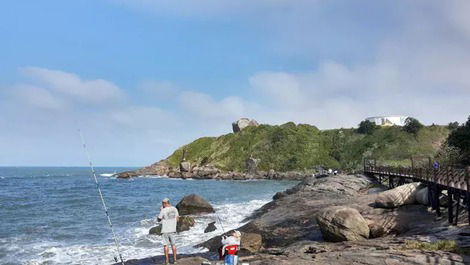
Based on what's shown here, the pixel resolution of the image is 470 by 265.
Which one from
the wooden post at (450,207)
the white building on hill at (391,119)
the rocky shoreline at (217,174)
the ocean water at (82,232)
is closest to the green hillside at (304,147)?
the rocky shoreline at (217,174)

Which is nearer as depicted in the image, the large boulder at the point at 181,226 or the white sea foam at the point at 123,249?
the white sea foam at the point at 123,249

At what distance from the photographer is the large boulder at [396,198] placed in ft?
72.1

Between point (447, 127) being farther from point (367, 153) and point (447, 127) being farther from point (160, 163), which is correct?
point (160, 163)

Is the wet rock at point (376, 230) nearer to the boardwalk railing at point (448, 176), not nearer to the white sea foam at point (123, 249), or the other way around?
the boardwalk railing at point (448, 176)

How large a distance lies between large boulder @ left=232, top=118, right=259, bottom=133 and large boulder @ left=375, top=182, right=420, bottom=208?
421 feet

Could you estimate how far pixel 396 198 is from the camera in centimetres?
2209

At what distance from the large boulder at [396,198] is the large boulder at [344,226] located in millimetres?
6083

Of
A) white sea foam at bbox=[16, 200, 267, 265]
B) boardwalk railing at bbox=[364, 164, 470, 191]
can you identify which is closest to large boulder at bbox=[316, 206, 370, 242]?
boardwalk railing at bbox=[364, 164, 470, 191]

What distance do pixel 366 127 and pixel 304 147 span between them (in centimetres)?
2160

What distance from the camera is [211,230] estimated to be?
2648 cm

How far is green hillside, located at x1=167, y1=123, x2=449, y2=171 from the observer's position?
117 meters

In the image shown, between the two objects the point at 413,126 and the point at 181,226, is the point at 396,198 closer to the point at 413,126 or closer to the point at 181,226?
the point at 181,226

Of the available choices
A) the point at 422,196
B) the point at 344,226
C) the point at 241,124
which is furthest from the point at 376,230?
the point at 241,124

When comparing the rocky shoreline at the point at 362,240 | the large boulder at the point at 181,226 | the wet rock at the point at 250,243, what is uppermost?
the rocky shoreline at the point at 362,240
